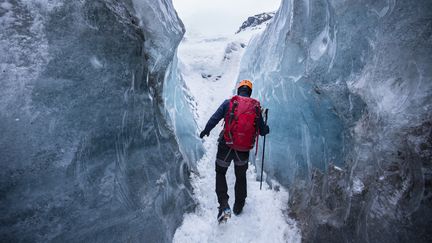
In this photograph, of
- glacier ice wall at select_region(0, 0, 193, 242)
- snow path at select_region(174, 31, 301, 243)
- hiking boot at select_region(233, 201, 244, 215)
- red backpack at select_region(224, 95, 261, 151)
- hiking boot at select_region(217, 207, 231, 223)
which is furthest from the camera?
hiking boot at select_region(233, 201, 244, 215)

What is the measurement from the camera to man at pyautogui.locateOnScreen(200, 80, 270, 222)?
4074 mm

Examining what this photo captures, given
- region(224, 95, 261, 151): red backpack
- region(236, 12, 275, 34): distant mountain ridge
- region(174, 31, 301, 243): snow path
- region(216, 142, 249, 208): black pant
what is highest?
region(236, 12, 275, 34): distant mountain ridge

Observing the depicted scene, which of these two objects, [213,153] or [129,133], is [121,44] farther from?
[213,153]

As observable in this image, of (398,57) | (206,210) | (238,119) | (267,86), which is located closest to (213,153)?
(267,86)

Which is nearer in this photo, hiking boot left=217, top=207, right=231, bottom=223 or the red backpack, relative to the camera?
hiking boot left=217, top=207, right=231, bottom=223

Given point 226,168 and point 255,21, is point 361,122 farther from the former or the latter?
point 255,21

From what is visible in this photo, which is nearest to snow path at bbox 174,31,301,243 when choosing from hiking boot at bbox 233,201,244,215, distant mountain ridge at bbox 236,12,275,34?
hiking boot at bbox 233,201,244,215

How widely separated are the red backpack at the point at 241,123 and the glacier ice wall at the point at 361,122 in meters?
0.98

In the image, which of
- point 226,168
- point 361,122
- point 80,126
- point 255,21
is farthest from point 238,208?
point 255,21

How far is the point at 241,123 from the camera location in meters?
4.07

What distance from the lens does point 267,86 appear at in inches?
275

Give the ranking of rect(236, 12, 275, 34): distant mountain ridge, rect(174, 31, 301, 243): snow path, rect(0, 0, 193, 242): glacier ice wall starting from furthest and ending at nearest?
1. rect(236, 12, 275, 34): distant mountain ridge
2. rect(174, 31, 301, 243): snow path
3. rect(0, 0, 193, 242): glacier ice wall

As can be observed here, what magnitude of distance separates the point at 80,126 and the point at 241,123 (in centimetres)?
233

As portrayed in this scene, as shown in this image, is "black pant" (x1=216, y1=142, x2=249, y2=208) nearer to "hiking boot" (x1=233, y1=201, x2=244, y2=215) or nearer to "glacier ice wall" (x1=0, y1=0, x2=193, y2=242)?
"hiking boot" (x1=233, y1=201, x2=244, y2=215)
